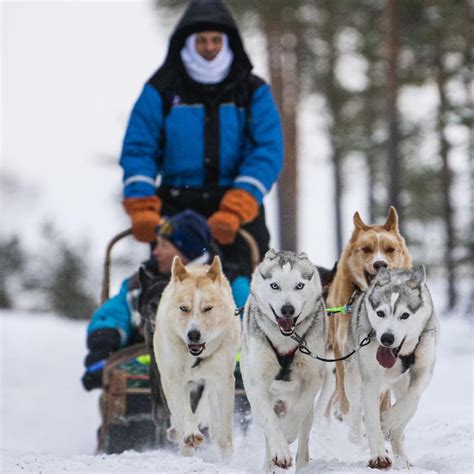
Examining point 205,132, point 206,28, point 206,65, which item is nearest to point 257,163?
point 205,132

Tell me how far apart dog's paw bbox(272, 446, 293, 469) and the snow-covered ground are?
0.26 meters

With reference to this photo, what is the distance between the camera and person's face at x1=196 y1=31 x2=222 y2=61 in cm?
586

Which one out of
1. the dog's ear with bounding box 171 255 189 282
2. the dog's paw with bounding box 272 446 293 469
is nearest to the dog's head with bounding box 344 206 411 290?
the dog's ear with bounding box 171 255 189 282

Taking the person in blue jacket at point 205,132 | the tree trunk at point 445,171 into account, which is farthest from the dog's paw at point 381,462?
the tree trunk at point 445,171

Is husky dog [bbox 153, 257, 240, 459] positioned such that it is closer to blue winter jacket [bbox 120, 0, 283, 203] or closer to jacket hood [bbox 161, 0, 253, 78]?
blue winter jacket [bbox 120, 0, 283, 203]

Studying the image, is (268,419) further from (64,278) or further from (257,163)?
(64,278)

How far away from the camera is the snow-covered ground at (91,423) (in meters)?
4.07

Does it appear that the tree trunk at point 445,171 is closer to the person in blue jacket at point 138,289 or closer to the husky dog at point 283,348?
the person in blue jacket at point 138,289

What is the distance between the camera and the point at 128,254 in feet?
72.6

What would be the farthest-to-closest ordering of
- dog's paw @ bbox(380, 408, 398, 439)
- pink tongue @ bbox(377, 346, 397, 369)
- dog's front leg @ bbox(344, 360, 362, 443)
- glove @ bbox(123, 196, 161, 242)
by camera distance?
glove @ bbox(123, 196, 161, 242) → dog's front leg @ bbox(344, 360, 362, 443) → dog's paw @ bbox(380, 408, 398, 439) → pink tongue @ bbox(377, 346, 397, 369)

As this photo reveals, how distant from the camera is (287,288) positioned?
11.7 feet

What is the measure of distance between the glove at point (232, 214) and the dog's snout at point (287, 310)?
1.83m

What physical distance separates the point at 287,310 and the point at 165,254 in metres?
1.82

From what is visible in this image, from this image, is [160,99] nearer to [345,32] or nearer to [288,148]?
[288,148]
